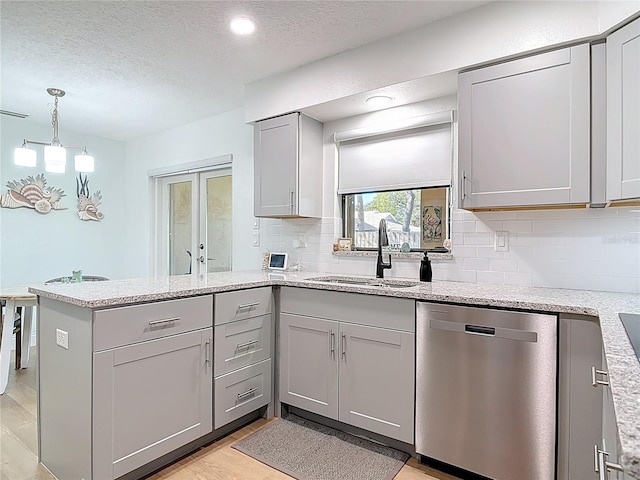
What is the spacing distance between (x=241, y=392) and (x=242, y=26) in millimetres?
2233

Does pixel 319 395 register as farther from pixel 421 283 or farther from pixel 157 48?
pixel 157 48

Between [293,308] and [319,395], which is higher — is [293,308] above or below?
above

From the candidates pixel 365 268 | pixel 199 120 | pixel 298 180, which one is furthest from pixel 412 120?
pixel 199 120

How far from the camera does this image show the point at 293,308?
2.54m

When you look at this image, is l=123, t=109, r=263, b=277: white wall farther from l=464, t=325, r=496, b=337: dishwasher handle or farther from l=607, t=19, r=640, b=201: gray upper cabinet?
l=607, t=19, r=640, b=201: gray upper cabinet

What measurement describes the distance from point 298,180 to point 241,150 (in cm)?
111

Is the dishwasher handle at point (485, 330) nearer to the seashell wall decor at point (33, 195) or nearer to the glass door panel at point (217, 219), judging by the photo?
the glass door panel at point (217, 219)

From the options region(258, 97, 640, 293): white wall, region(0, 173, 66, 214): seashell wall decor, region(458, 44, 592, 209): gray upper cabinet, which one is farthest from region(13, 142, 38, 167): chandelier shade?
region(458, 44, 592, 209): gray upper cabinet

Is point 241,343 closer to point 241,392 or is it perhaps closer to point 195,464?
point 241,392

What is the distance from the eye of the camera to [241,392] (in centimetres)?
239

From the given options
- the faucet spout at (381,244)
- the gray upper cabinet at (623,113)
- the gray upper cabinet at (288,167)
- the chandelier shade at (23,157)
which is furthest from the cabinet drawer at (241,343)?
the chandelier shade at (23,157)

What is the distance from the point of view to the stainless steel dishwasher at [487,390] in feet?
5.59

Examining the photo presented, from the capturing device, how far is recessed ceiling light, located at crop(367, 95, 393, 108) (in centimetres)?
265

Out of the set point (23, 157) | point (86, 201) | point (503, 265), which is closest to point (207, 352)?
point (503, 265)
